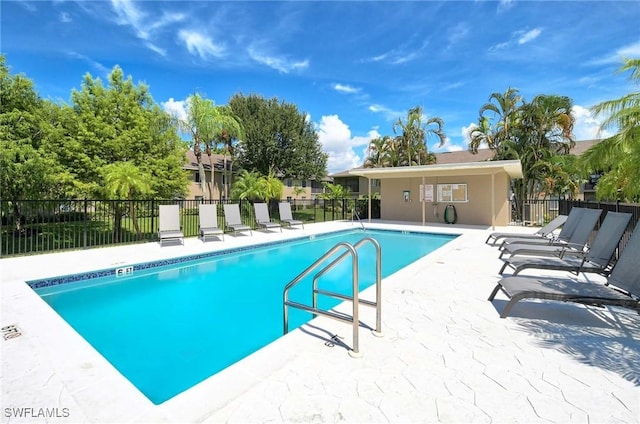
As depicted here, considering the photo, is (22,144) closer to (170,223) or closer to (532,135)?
(170,223)

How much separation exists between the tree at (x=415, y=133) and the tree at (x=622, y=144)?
41.1 ft

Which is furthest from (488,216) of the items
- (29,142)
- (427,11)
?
(29,142)

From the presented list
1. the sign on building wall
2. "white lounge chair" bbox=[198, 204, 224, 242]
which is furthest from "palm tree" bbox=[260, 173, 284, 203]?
the sign on building wall

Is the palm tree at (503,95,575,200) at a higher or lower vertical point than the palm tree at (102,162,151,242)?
higher

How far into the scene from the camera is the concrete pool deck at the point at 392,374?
7.59 feet

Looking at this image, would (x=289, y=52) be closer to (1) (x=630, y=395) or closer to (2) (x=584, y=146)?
(1) (x=630, y=395)

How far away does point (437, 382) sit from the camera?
8.86 ft

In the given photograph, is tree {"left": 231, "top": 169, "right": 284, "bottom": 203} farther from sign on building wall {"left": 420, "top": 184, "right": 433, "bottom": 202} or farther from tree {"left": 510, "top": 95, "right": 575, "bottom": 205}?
tree {"left": 510, "top": 95, "right": 575, "bottom": 205}

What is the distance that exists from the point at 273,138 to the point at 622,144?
21.6m

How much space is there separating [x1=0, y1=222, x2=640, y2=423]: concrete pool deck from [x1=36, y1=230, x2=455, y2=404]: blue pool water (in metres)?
0.66

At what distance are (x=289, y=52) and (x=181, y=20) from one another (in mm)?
6526

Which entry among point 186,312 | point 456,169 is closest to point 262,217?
point 186,312

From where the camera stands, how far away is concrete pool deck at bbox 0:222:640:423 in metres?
2.31

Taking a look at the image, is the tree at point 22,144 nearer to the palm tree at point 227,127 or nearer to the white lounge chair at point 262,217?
the white lounge chair at point 262,217
